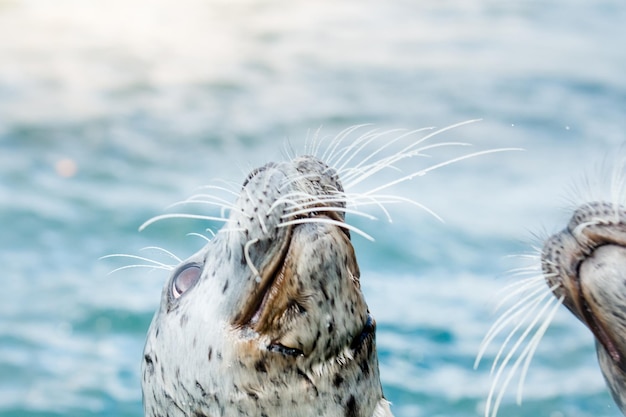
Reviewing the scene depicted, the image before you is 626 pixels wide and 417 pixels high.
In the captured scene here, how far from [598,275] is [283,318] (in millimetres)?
1104

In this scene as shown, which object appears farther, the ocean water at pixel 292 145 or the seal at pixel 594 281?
the ocean water at pixel 292 145

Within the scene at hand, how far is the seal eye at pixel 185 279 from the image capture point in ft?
10.5

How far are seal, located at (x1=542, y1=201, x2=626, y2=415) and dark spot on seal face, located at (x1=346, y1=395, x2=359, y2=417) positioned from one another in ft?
2.89

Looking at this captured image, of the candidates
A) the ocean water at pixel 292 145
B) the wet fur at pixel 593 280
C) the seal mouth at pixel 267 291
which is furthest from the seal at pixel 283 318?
the ocean water at pixel 292 145

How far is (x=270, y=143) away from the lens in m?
8.91

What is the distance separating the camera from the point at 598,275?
10.6 ft

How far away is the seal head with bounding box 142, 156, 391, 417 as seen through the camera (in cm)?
281

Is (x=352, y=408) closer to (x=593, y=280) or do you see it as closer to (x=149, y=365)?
(x=149, y=365)

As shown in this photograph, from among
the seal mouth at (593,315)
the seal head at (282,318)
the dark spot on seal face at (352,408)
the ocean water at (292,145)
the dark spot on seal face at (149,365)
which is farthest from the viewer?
the ocean water at (292,145)

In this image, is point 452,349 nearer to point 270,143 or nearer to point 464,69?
point 270,143

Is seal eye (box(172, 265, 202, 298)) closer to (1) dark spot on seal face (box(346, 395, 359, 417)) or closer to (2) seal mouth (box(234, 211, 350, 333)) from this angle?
(2) seal mouth (box(234, 211, 350, 333))

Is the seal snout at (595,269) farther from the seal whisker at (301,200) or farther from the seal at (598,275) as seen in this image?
the seal whisker at (301,200)

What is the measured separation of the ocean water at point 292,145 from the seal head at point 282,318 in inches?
105

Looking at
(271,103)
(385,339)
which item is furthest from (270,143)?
(385,339)
